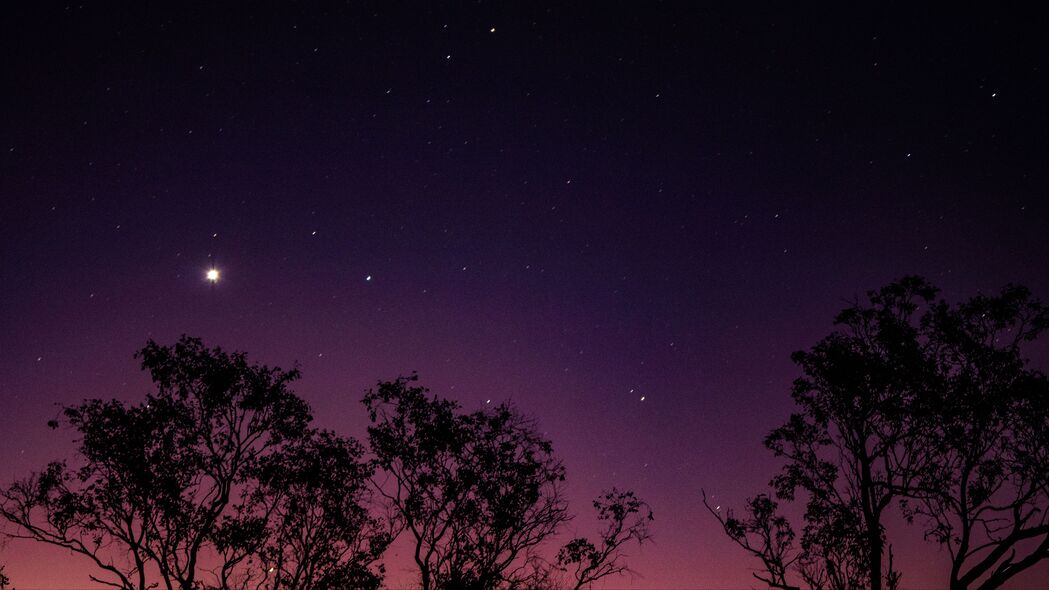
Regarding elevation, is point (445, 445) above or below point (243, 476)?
above

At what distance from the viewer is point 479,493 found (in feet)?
88.5

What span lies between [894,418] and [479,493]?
583 inches

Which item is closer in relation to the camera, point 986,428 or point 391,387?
point 986,428

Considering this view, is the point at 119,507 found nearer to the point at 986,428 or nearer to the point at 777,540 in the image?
the point at 777,540

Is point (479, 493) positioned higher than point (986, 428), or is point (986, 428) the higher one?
point (479, 493)

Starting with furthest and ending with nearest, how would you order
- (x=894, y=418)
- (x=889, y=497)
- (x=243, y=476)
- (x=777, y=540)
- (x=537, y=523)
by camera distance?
(x=537, y=523)
(x=243, y=476)
(x=777, y=540)
(x=894, y=418)
(x=889, y=497)

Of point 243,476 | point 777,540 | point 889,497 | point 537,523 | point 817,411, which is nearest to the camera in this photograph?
point 889,497

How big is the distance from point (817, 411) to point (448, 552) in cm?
1446

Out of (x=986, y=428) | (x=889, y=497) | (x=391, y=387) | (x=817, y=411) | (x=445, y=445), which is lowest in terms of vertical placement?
(x=889, y=497)

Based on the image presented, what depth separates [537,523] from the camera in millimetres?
28281

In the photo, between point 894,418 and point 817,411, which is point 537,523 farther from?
point 894,418

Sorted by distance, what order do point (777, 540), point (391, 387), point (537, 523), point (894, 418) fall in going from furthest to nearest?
point (537, 523), point (391, 387), point (777, 540), point (894, 418)

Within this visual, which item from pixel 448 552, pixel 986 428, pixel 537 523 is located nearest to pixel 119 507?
pixel 448 552

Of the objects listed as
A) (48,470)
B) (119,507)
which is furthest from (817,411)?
(48,470)
